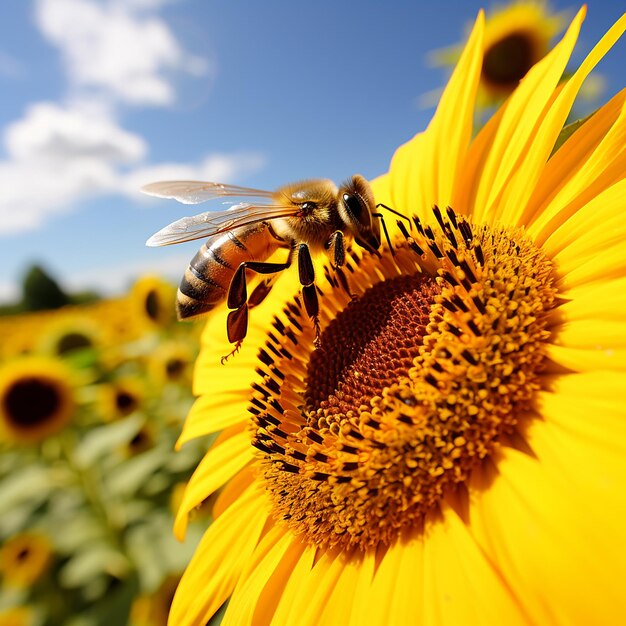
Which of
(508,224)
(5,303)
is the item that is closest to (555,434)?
(508,224)

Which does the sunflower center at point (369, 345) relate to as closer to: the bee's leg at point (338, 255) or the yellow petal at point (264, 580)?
the bee's leg at point (338, 255)

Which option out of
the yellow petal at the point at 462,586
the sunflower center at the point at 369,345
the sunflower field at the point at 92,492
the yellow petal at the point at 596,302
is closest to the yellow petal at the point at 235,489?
the sunflower center at the point at 369,345

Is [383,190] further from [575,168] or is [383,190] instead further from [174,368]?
[174,368]

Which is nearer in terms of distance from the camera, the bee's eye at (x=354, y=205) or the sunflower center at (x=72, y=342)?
the bee's eye at (x=354, y=205)

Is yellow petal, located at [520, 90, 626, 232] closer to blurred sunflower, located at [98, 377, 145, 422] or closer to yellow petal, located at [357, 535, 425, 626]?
yellow petal, located at [357, 535, 425, 626]

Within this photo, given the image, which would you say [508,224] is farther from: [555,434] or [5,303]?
[5,303]

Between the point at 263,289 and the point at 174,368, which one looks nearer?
the point at 263,289

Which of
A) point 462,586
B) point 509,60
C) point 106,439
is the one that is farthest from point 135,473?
point 509,60
